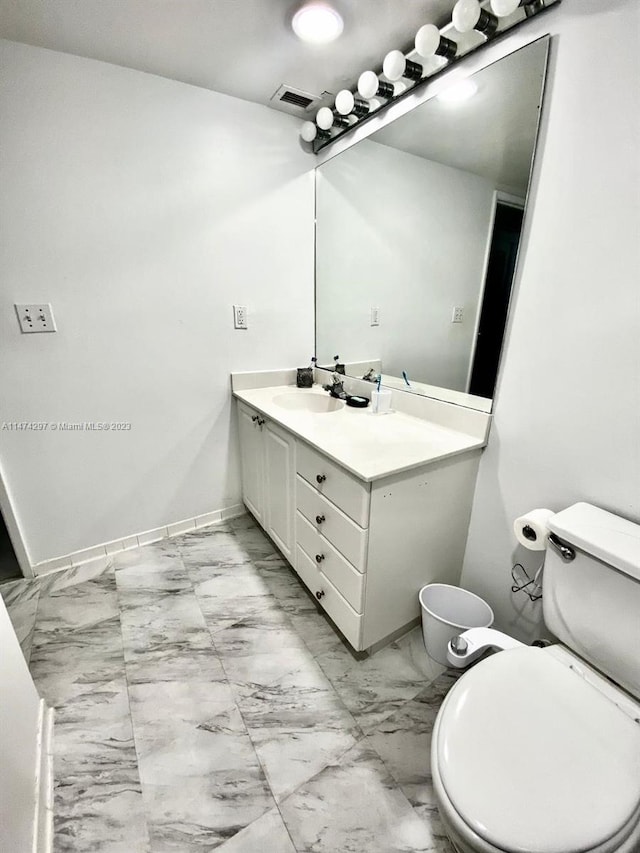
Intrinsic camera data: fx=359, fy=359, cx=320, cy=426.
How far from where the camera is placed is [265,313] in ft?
6.53

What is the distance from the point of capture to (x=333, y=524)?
4.24ft

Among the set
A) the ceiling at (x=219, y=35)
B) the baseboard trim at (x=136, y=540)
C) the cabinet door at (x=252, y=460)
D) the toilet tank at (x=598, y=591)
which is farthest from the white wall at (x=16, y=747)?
the ceiling at (x=219, y=35)

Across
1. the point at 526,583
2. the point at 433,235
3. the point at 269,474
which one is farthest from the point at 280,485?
the point at 433,235

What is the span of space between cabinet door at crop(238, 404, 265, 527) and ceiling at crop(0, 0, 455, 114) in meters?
1.42

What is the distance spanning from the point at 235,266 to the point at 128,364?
72 centimetres

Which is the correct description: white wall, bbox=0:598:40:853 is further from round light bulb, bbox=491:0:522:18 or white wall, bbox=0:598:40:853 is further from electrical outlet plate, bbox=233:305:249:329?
round light bulb, bbox=491:0:522:18

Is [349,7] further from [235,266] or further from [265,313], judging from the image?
[265,313]

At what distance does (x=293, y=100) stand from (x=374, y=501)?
1.86 meters

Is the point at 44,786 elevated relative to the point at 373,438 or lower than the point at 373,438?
lower

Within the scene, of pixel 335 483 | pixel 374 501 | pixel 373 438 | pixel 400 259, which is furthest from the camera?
pixel 400 259

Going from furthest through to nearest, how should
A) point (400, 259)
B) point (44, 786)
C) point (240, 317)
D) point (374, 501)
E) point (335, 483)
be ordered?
point (240, 317), point (400, 259), point (335, 483), point (374, 501), point (44, 786)

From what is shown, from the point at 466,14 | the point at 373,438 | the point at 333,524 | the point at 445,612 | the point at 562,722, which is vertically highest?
the point at 466,14

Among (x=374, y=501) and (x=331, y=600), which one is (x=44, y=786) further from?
(x=374, y=501)

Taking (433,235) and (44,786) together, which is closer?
(44,786)
